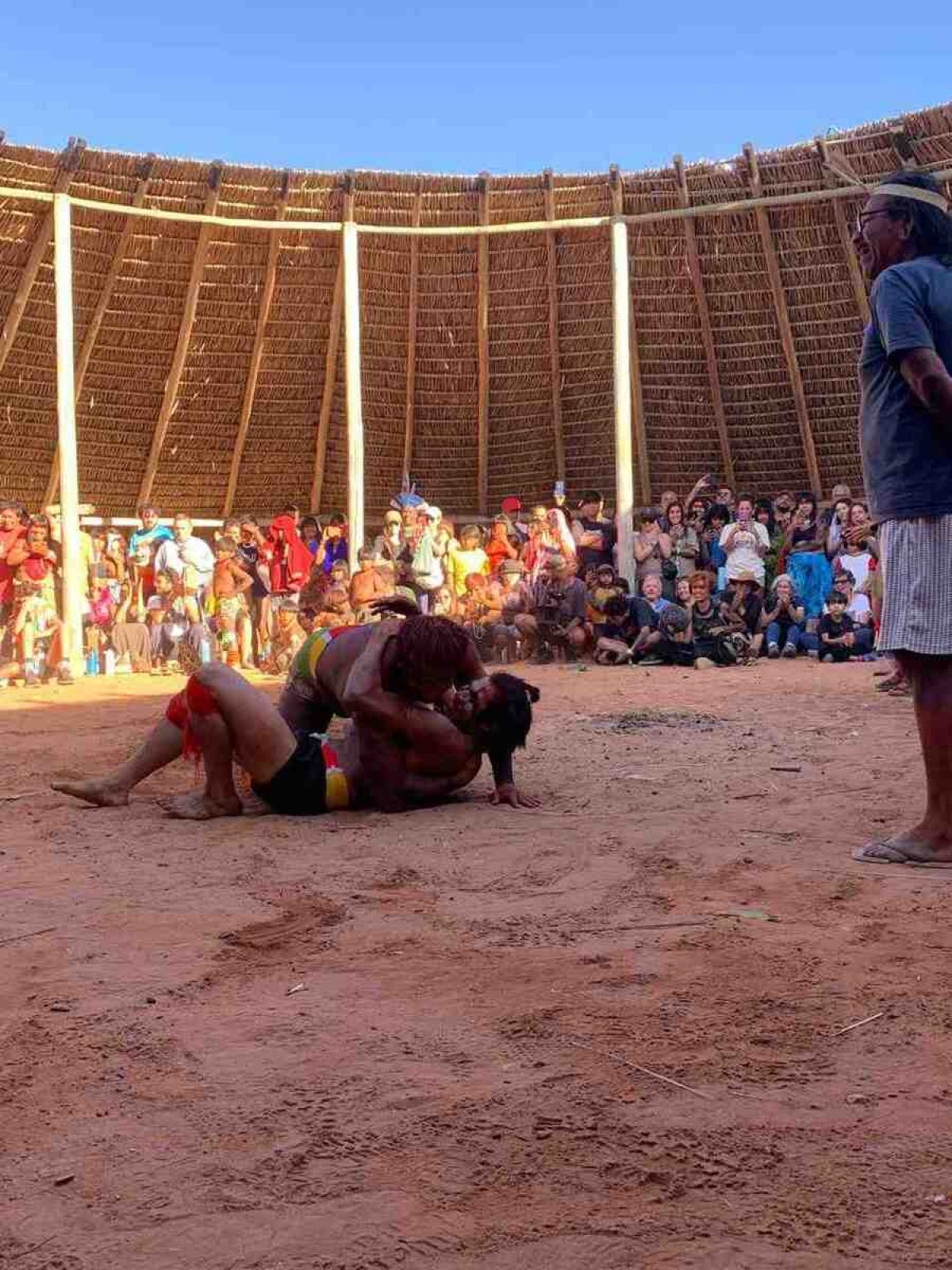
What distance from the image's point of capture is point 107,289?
13.7 m

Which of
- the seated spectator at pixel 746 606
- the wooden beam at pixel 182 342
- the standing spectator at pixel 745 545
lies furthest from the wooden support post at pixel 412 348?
the seated spectator at pixel 746 606

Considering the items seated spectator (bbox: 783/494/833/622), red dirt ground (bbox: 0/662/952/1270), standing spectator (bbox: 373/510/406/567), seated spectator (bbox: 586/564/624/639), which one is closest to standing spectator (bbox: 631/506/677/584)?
seated spectator (bbox: 586/564/624/639)

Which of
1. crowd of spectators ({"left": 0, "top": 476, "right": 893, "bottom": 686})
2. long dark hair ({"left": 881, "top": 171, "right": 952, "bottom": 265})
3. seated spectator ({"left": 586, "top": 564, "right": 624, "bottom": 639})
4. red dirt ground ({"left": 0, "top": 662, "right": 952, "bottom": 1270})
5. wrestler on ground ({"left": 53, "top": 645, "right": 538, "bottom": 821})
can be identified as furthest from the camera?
seated spectator ({"left": 586, "top": 564, "right": 624, "bottom": 639})

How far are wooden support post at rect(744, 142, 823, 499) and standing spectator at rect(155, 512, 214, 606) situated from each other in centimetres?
660

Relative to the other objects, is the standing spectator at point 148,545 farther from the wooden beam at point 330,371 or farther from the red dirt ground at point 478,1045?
the red dirt ground at point 478,1045

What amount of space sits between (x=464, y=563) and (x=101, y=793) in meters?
8.14

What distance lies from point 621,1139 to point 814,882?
4.98 ft

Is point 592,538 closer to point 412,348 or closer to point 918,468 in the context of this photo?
point 412,348

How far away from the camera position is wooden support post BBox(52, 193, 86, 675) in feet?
37.3

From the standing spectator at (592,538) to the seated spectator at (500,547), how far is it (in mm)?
649

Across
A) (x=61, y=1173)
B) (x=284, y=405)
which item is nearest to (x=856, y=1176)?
(x=61, y=1173)

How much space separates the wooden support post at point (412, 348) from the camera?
43.6 feet

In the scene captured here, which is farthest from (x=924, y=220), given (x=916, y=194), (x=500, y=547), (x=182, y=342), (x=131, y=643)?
(x=182, y=342)

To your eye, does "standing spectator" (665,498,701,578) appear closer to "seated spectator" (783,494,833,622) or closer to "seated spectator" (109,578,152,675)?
"seated spectator" (783,494,833,622)
